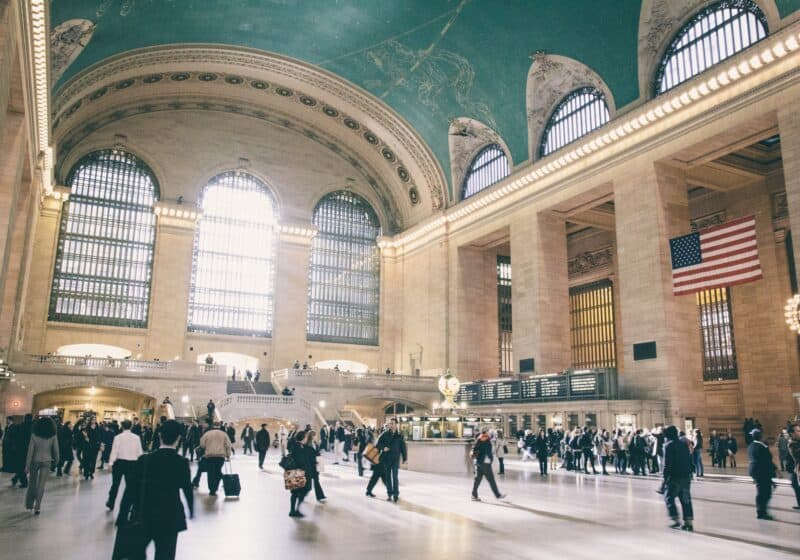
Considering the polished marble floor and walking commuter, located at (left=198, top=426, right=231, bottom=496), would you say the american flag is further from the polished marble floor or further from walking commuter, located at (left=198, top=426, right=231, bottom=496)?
walking commuter, located at (left=198, top=426, right=231, bottom=496)

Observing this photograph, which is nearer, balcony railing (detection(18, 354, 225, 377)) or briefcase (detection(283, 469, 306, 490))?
briefcase (detection(283, 469, 306, 490))

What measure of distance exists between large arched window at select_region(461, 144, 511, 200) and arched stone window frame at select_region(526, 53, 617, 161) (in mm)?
2567

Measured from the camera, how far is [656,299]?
21047mm

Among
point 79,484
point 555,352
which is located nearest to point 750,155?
point 555,352

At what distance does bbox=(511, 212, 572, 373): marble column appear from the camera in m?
26.1

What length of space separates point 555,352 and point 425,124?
1315cm

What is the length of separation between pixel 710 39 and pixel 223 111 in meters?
24.5

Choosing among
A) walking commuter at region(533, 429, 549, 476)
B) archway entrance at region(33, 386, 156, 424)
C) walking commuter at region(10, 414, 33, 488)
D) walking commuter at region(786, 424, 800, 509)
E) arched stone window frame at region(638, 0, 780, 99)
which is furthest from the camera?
archway entrance at region(33, 386, 156, 424)

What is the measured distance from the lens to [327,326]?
36.6 m

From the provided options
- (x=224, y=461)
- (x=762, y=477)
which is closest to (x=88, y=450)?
(x=224, y=461)

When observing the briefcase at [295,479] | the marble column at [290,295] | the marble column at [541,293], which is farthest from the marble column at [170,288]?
the briefcase at [295,479]

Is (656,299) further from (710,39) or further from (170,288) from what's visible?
(170,288)

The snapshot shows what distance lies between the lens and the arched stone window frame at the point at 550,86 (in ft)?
80.3

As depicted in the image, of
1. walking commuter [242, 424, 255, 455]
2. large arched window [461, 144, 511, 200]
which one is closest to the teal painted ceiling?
large arched window [461, 144, 511, 200]
